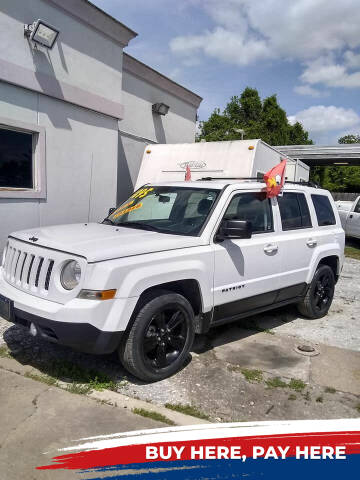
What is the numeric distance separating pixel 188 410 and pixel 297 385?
1.12 metres

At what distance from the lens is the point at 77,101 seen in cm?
789

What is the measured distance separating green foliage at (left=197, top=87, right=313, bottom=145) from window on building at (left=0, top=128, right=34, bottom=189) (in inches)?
1151

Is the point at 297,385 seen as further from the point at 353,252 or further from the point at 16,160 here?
the point at 353,252

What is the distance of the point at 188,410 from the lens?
3.32 m

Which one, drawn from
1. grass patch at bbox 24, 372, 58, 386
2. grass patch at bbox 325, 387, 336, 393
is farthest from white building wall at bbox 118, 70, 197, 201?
grass patch at bbox 325, 387, 336, 393

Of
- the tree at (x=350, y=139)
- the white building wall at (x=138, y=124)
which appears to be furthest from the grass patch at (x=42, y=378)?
the tree at (x=350, y=139)

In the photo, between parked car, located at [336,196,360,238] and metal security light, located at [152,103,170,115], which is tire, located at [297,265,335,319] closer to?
metal security light, located at [152,103,170,115]

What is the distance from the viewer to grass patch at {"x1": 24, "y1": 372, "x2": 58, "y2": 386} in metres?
3.63

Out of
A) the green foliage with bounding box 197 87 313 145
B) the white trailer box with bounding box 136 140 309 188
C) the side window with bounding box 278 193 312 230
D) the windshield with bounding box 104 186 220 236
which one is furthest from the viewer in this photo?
the green foliage with bounding box 197 87 313 145

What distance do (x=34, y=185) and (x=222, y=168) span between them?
11.2ft

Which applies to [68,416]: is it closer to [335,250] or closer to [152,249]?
[152,249]

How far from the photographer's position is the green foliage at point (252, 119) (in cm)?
3581

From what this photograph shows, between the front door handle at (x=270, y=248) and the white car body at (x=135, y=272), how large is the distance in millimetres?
11

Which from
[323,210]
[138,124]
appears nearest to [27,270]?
[323,210]
